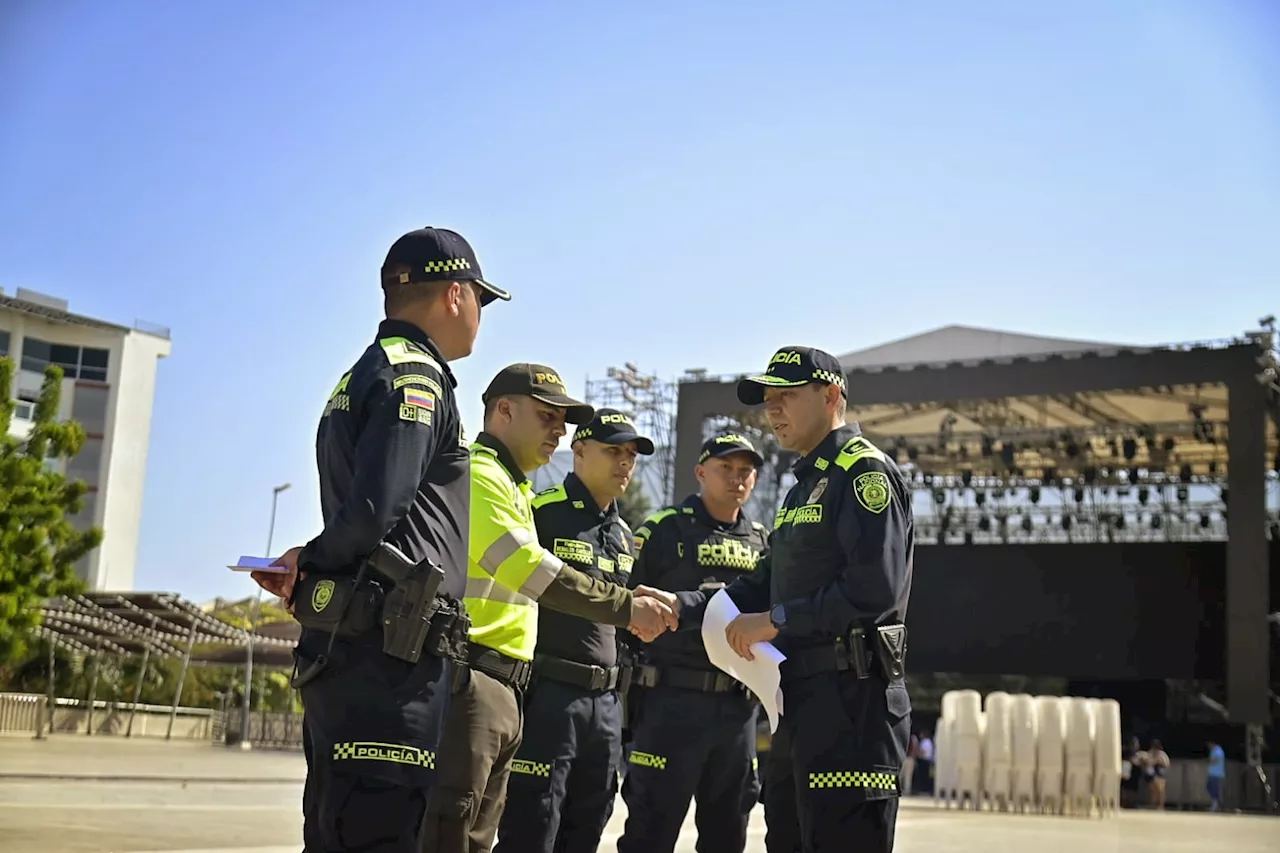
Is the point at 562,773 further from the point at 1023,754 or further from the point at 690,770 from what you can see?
the point at 1023,754

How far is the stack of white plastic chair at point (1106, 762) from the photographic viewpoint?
1953 centimetres

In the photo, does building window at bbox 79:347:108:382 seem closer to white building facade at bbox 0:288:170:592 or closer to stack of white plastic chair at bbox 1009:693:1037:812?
white building facade at bbox 0:288:170:592

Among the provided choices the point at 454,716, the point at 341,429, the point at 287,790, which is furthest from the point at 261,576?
the point at 287,790

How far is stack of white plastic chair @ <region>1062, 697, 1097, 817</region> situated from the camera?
1939cm

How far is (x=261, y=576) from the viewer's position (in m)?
3.57

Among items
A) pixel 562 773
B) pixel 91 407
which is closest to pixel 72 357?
pixel 91 407

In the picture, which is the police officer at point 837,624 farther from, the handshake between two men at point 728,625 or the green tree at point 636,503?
the green tree at point 636,503

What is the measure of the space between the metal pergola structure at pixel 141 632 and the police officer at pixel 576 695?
27.5 m

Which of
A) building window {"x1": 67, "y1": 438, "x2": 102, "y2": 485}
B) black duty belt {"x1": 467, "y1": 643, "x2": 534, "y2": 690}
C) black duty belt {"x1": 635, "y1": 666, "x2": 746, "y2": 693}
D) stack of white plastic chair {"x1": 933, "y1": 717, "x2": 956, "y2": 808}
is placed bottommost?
stack of white plastic chair {"x1": 933, "y1": 717, "x2": 956, "y2": 808}

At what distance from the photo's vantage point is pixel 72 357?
54969mm

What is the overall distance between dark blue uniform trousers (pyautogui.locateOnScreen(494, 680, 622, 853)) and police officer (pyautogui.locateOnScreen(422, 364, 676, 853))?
43 centimetres

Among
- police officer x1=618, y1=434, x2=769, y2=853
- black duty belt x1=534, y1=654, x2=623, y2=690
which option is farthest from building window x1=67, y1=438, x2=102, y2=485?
black duty belt x1=534, y1=654, x2=623, y2=690

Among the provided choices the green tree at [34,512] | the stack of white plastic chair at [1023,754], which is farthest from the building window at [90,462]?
the stack of white plastic chair at [1023,754]

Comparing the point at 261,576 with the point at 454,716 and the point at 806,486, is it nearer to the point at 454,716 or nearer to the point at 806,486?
the point at 454,716
